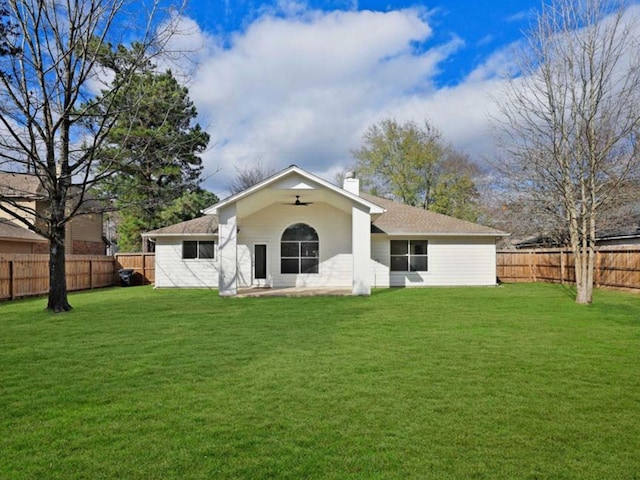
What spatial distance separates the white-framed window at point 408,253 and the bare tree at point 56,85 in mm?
12191

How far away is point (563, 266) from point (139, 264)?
20.0 meters

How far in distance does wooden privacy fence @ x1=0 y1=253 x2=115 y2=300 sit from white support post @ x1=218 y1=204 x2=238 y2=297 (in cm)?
718

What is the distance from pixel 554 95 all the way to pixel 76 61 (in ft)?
45.0

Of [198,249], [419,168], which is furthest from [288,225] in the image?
[419,168]

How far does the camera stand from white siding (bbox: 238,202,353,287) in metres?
19.4

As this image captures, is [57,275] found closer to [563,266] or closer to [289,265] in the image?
[289,265]

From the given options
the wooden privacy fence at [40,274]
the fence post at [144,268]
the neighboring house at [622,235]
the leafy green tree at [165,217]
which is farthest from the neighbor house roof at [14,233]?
the neighboring house at [622,235]

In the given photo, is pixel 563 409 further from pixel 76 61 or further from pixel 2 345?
→ pixel 76 61

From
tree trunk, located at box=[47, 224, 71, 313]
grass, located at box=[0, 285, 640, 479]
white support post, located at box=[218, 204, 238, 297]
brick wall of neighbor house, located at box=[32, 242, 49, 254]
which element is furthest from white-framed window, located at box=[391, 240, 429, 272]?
brick wall of neighbor house, located at box=[32, 242, 49, 254]

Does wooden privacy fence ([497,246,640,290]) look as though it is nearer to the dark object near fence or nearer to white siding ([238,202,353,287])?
white siding ([238,202,353,287])

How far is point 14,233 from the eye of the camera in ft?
66.4

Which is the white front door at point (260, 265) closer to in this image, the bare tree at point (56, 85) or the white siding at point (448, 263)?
the white siding at point (448, 263)

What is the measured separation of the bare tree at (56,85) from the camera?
11367mm

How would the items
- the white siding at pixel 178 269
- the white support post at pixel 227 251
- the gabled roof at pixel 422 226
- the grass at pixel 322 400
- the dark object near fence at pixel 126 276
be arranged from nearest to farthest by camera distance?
the grass at pixel 322 400 → the white support post at pixel 227 251 → the gabled roof at pixel 422 226 → the white siding at pixel 178 269 → the dark object near fence at pixel 126 276
